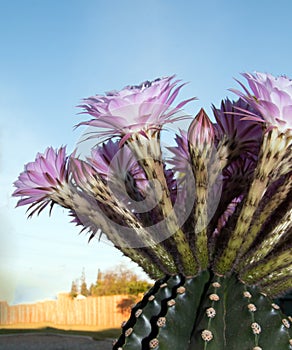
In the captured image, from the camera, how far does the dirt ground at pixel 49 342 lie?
13.1 meters

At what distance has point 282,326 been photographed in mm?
1139

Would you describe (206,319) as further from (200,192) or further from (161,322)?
(200,192)

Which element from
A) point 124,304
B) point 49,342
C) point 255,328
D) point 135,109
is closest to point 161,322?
point 255,328

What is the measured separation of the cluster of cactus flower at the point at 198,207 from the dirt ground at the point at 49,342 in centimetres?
1152

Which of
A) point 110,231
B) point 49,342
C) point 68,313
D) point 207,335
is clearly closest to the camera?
point 207,335

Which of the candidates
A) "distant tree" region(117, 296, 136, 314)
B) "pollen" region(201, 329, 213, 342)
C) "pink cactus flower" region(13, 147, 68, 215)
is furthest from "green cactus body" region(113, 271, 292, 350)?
"distant tree" region(117, 296, 136, 314)

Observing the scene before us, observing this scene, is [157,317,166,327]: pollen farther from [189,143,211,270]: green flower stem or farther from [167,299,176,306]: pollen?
[189,143,211,270]: green flower stem

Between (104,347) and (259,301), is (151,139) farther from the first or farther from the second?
(104,347)

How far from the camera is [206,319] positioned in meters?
1.12

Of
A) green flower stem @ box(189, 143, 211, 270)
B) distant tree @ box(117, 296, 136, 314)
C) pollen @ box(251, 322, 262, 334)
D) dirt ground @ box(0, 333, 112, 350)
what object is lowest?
dirt ground @ box(0, 333, 112, 350)

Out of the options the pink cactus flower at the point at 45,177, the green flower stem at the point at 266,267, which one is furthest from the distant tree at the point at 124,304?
the green flower stem at the point at 266,267

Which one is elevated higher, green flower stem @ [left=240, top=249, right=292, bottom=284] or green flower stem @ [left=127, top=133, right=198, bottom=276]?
green flower stem @ [left=127, top=133, right=198, bottom=276]

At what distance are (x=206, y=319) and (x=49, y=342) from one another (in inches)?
572

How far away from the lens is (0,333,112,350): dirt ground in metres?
13.1
